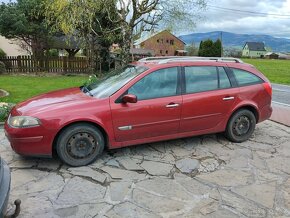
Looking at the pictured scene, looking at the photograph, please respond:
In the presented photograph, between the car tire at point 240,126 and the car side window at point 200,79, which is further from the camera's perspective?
the car tire at point 240,126

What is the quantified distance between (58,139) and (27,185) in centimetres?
74

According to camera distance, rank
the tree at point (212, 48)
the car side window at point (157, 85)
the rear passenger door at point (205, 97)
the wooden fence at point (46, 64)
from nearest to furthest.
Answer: the car side window at point (157, 85)
the rear passenger door at point (205, 97)
the wooden fence at point (46, 64)
the tree at point (212, 48)

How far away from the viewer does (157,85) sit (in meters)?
4.93

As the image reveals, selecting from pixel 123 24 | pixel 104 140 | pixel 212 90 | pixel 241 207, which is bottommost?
pixel 241 207

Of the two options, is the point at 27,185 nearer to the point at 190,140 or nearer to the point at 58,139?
the point at 58,139

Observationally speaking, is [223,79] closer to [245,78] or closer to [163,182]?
[245,78]

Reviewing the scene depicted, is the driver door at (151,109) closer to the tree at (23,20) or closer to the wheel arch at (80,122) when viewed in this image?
the wheel arch at (80,122)

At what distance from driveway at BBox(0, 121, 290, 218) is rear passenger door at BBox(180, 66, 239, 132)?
1.60 feet

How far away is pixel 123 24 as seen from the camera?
1298cm

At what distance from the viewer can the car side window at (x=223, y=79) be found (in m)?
5.38

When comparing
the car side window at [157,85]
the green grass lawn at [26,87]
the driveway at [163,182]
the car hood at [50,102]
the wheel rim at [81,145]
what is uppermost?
the car side window at [157,85]

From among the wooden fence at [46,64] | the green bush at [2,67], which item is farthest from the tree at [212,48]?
the green bush at [2,67]

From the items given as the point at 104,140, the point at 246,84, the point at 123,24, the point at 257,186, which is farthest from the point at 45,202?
the point at 123,24

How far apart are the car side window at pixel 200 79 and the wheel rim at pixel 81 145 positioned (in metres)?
1.72
